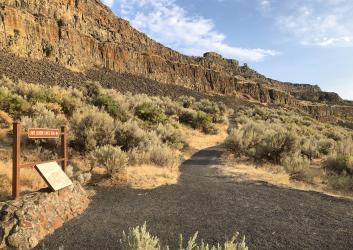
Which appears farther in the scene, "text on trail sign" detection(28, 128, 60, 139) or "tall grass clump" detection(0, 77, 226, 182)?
"tall grass clump" detection(0, 77, 226, 182)

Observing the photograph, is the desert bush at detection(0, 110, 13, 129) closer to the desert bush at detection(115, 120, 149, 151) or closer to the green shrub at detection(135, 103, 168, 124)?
the desert bush at detection(115, 120, 149, 151)

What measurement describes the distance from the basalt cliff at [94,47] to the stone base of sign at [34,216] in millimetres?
28444

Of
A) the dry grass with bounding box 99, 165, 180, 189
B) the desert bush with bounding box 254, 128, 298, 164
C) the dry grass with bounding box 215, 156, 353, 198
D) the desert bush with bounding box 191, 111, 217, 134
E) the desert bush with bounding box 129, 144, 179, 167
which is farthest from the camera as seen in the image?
the desert bush with bounding box 191, 111, 217, 134

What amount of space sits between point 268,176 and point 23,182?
7.69 metres

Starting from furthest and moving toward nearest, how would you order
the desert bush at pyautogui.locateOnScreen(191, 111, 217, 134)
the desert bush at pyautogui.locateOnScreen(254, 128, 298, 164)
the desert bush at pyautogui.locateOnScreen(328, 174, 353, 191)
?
1. the desert bush at pyautogui.locateOnScreen(191, 111, 217, 134)
2. the desert bush at pyautogui.locateOnScreen(254, 128, 298, 164)
3. the desert bush at pyautogui.locateOnScreen(328, 174, 353, 191)

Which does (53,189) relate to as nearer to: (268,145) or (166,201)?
(166,201)

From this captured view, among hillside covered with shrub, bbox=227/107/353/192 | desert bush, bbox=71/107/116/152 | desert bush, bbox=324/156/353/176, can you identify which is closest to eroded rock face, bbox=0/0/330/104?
desert bush, bbox=71/107/116/152

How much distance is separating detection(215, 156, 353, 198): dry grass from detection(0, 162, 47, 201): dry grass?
19.2 ft

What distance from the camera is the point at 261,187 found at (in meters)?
10.3

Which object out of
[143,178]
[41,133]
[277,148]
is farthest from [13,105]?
[277,148]

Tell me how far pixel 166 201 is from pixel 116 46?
2110 inches

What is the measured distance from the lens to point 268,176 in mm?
12227

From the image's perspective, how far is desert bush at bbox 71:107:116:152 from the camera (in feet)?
41.9

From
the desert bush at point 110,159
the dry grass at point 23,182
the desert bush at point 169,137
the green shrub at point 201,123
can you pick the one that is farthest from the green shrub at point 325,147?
the dry grass at point 23,182
